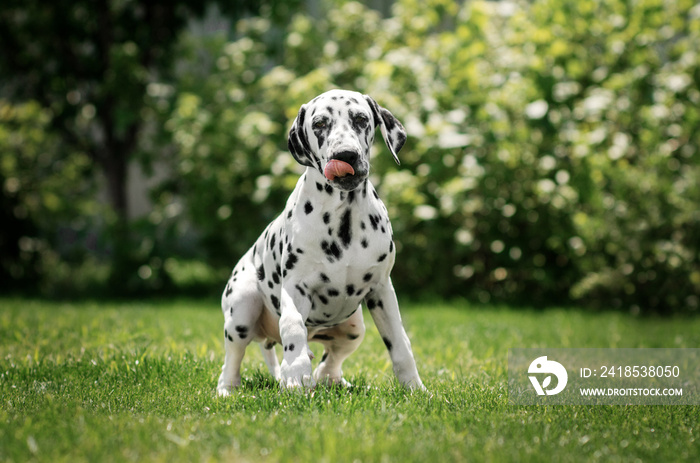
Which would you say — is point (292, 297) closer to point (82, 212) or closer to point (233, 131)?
point (233, 131)

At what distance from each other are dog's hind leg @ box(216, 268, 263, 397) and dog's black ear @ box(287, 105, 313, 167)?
0.79 meters

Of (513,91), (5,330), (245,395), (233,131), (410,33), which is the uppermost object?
(410,33)

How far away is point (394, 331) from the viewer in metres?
3.55

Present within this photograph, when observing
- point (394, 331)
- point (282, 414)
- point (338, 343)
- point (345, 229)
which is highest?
point (345, 229)

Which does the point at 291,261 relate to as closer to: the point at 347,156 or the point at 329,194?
the point at 329,194

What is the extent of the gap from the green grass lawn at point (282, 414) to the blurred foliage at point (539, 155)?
2057mm

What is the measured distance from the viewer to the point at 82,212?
11539 millimetres

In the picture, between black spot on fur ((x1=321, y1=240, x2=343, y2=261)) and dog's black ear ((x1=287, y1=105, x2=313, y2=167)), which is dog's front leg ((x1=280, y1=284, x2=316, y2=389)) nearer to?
black spot on fur ((x1=321, y1=240, x2=343, y2=261))

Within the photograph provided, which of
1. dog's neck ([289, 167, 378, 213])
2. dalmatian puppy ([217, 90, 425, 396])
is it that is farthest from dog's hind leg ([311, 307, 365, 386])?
dog's neck ([289, 167, 378, 213])

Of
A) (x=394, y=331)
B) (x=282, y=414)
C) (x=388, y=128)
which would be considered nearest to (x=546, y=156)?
(x=388, y=128)

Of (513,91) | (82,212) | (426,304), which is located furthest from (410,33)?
(82,212)

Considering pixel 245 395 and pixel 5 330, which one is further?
pixel 5 330

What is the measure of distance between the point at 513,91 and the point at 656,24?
182 centimetres

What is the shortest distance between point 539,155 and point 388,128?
4734 mm
